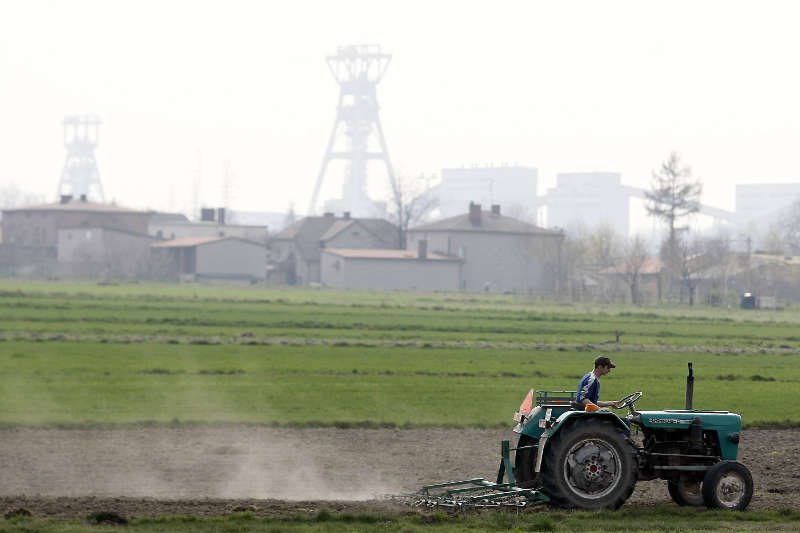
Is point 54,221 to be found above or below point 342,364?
above

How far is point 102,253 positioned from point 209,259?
15727mm

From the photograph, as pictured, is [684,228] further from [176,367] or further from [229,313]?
[176,367]

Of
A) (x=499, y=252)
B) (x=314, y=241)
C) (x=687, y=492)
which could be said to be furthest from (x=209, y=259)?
(x=687, y=492)

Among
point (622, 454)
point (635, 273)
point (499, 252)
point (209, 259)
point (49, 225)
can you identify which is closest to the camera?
point (622, 454)

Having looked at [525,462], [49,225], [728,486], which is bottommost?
[728,486]

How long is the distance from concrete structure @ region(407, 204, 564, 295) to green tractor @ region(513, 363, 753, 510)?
139 metres

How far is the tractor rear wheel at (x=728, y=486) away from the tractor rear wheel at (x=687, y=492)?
0.42 metres

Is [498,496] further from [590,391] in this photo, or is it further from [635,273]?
[635,273]

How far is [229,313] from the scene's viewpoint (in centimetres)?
7544

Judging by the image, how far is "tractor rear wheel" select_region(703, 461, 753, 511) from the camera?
18.1 metres

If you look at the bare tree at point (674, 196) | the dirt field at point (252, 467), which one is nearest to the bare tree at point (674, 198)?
the bare tree at point (674, 196)

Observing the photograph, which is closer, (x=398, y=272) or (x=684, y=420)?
(x=684, y=420)

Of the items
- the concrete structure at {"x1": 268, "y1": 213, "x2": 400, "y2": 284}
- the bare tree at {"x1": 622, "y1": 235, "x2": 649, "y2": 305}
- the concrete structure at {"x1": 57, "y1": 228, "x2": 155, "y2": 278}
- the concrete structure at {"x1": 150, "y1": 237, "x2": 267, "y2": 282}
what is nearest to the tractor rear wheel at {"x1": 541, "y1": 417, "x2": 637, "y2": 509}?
the bare tree at {"x1": 622, "y1": 235, "x2": 649, "y2": 305}

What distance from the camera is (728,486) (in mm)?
18188
